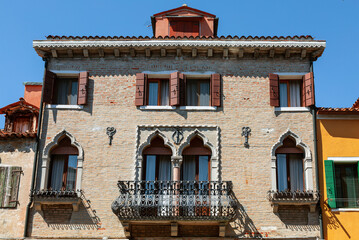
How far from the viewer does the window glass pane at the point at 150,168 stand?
17.2 metres

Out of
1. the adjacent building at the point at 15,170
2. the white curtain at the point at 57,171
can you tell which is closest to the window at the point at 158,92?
the white curtain at the point at 57,171

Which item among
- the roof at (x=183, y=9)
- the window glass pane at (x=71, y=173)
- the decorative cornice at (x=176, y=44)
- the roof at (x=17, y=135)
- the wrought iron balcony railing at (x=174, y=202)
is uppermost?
the roof at (x=183, y=9)

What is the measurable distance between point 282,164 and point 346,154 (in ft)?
6.82

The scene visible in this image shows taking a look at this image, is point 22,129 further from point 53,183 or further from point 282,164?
point 282,164

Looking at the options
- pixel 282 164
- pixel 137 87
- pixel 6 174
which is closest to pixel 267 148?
pixel 282 164

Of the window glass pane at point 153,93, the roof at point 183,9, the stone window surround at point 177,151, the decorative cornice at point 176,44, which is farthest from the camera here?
the roof at point 183,9

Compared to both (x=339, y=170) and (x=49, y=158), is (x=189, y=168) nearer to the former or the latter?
(x=49, y=158)

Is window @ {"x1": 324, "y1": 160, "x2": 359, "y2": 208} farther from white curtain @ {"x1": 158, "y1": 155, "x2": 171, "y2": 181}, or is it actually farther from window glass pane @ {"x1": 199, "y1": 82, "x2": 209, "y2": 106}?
white curtain @ {"x1": 158, "y1": 155, "x2": 171, "y2": 181}

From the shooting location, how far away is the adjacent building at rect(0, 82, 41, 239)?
16562mm

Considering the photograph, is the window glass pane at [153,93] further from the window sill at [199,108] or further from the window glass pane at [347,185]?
the window glass pane at [347,185]

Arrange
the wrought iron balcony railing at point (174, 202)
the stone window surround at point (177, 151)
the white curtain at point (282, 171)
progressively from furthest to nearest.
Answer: the white curtain at point (282, 171) → the stone window surround at point (177, 151) → the wrought iron balcony railing at point (174, 202)

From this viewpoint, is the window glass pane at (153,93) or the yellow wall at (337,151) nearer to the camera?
the yellow wall at (337,151)

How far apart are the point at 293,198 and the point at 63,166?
7.49m

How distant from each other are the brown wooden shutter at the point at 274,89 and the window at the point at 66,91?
671cm
